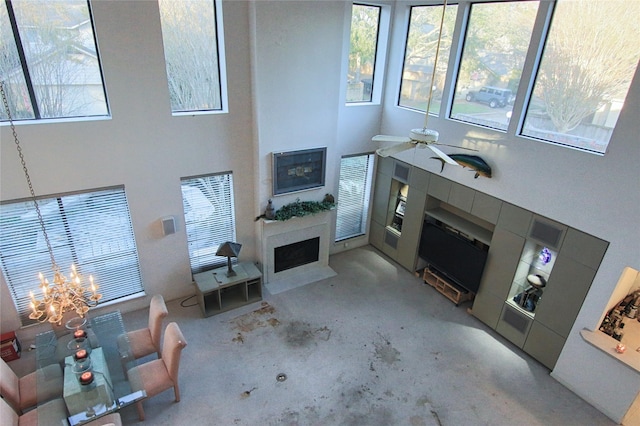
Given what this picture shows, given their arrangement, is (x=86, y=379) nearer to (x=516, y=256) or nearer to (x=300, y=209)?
(x=300, y=209)

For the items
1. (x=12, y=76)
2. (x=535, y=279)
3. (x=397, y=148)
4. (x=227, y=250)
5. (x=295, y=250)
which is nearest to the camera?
(x=397, y=148)

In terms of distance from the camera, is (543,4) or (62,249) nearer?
(543,4)

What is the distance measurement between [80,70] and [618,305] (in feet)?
26.2

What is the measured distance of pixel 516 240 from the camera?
5621mm

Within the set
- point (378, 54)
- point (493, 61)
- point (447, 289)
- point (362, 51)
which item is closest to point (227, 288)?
point (447, 289)

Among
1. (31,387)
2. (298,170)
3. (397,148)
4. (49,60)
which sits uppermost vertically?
(49,60)

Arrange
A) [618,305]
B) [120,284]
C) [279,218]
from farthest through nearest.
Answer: [279,218], [120,284], [618,305]

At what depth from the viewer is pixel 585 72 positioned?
456cm

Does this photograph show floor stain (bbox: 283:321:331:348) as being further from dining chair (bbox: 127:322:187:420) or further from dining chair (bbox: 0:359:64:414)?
dining chair (bbox: 0:359:64:414)

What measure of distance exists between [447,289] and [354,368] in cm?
258

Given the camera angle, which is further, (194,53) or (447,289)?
(447,289)

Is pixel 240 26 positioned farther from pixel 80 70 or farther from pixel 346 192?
pixel 346 192

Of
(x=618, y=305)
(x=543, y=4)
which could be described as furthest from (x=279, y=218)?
(x=618, y=305)

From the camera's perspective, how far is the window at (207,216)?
619 cm
